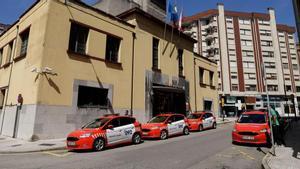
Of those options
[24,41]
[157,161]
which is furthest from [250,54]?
[157,161]

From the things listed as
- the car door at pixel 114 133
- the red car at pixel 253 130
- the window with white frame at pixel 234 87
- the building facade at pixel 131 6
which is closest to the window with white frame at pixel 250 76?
the window with white frame at pixel 234 87

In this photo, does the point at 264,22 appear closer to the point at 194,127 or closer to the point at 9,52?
the point at 194,127

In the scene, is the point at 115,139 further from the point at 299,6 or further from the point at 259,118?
the point at 299,6

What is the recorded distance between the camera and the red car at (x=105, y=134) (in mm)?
9539

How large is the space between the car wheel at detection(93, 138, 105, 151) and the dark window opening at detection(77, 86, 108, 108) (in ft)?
18.0

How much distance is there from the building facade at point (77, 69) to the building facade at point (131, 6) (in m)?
2.09

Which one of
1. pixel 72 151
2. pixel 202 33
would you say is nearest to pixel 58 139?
pixel 72 151

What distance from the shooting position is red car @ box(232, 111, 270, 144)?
33.1ft

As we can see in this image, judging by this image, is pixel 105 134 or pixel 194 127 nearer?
pixel 105 134

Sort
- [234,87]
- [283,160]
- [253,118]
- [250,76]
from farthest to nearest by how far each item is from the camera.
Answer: [250,76] → [234,87] → [253,118] → [283,160]

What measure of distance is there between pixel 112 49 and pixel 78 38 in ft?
10.1

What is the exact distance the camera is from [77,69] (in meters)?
14.7

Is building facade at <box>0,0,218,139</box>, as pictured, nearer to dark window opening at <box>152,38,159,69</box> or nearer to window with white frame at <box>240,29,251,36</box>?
dark window opening at <box>152,38,159,69</box>

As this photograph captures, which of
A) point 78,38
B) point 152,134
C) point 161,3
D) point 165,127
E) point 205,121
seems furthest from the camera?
point 161,3
